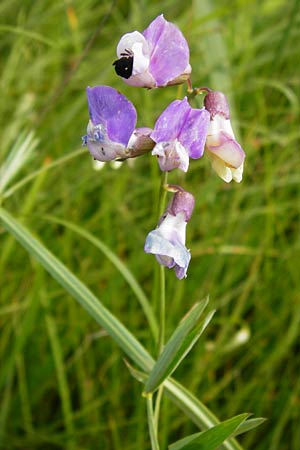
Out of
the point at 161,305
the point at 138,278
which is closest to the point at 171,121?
the point at 161,305

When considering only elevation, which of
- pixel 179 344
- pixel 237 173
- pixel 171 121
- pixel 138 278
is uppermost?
pixel 171 121

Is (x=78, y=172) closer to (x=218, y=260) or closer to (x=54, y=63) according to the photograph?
(x=218, y=260)

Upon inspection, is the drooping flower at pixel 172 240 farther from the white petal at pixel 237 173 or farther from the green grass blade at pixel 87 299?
the green grass blade at pixel 87 299

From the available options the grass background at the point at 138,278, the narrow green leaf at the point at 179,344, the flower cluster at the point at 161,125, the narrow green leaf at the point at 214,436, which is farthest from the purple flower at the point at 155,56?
the grass background at the point at 138,278

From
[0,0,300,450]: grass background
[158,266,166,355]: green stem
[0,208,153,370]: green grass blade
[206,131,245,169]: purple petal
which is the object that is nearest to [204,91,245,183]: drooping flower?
[206,131,245,169]: purple petal

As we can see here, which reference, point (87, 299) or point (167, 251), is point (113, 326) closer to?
point (87, 299)

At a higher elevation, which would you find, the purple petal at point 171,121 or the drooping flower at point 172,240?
the purple petal at point 171,121

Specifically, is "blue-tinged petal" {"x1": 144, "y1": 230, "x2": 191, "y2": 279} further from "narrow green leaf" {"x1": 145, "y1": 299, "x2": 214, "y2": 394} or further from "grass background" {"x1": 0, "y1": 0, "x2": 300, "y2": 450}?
"grass background" {"x1": 0, "y1": 0, "x2": 300, "y2": 450}
